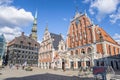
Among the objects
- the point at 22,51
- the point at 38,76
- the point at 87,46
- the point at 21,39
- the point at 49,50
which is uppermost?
the point at 21,39

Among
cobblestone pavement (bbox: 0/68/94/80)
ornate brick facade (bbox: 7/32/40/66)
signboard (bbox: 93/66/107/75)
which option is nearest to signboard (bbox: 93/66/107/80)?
signboard (bbox: 93/66/107/75)

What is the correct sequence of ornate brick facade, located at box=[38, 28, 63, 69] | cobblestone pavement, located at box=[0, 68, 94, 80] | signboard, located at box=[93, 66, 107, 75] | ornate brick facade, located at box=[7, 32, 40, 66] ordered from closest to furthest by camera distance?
1. signboard, located at box=[93, 66, 107, 75]
2. cobblestone pavement, located at box=[0, 68, 94, 80]
3. ornate brick facade, located at box=[38, 28, 63, 69]
4. ornate brick facade, located at box=[7, 32, 40, 66]

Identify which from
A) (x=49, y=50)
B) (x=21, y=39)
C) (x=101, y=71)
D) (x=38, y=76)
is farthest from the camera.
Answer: (x=21, y=39)

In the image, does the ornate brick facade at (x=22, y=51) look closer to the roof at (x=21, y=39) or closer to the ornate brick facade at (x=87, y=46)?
the roof at (x=21, y=39)

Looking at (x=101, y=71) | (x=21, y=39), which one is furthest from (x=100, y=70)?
(x=21, y=39)

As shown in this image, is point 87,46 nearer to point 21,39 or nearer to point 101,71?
point 101,71

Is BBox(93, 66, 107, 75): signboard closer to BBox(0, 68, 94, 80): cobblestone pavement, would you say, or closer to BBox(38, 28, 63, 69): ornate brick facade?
BBox(0, 68, 94, 80): cobblestone pavement

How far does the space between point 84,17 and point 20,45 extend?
41731 millimetres

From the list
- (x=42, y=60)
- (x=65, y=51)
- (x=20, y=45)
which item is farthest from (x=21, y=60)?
(x=65, y=51)

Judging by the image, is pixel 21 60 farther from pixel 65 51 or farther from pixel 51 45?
pixel 65 51

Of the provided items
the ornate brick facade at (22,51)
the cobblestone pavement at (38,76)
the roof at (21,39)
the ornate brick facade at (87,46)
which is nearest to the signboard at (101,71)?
the cobblestone pavement at (38,76)

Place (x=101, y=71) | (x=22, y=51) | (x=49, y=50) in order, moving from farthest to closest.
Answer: (x=22, y=51)
(x=49, y=50)
(x=101, y=71)

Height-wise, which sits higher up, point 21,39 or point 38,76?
point 21,39

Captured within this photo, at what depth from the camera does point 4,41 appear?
67.8m
